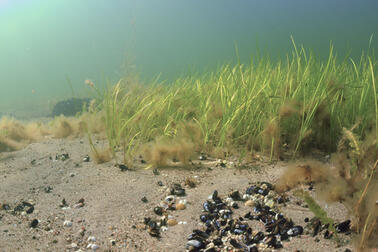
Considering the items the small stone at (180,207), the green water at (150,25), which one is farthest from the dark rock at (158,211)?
the green water at (150,25)

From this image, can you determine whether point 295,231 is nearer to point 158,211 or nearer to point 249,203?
point 249,203

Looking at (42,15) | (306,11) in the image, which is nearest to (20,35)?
(42,15)

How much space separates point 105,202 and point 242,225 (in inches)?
48.9

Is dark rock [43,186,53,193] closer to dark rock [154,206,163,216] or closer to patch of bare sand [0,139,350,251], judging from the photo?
patch of bare sand [0,139,350,251]

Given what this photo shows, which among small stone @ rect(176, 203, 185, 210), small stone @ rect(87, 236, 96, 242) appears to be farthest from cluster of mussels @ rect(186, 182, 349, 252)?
small stone @ rect(87, 236, 96, 242)

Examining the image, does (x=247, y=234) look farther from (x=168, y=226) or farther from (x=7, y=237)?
(x=7, y=237)

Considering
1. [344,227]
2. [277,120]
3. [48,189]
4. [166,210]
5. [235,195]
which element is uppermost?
[277,120]

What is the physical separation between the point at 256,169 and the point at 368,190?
1.28 metres

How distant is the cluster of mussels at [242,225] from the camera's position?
1865mm

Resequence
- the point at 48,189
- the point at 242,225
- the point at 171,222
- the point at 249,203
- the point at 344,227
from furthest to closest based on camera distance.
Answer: the point at 48,189 < the point at 249,203 < the point at 171,222 < the point at 242,225 < the point at 344,227

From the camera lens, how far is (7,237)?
2139mm

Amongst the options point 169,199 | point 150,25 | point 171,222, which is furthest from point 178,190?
→ point 150,25

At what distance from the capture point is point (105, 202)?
2.57m

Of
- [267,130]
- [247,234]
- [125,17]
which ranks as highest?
[125,17]
